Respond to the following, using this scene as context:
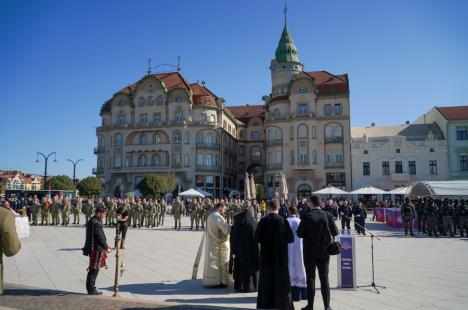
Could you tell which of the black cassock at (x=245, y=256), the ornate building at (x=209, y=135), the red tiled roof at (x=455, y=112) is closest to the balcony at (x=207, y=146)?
the ornate building at (x=209, y=135)

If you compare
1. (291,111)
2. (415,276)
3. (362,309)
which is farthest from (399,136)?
(362,309)

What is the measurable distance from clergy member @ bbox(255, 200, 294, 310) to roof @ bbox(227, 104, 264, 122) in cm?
6338

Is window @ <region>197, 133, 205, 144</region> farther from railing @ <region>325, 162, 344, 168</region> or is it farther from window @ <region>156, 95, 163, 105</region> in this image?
railing @ <region>325, 162, 344, 168</region>

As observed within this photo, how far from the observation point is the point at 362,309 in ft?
21.5

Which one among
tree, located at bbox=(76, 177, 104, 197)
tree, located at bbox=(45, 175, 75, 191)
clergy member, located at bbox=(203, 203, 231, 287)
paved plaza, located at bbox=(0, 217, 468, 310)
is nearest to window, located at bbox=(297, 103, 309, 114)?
tree, located at bbox=(76, 177, 104, 197)

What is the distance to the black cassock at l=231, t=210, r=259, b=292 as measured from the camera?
7953mm

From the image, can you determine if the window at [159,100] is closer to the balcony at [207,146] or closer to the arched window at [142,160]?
the arched window at [142,160]

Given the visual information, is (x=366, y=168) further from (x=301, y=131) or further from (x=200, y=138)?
(x=200, y=138)

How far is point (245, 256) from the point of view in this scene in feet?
26.2

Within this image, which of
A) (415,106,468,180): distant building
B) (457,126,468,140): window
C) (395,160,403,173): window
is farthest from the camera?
(395,160,403,173): window

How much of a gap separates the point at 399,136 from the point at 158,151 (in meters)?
33.8

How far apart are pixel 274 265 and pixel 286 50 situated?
6438 centimetres

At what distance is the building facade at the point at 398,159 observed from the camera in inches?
1826

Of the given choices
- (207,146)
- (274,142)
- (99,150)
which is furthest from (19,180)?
(274,142)
